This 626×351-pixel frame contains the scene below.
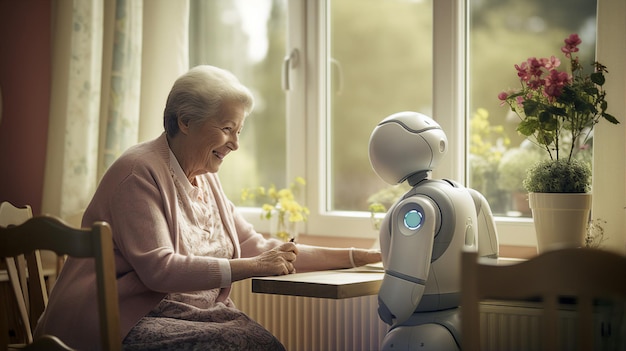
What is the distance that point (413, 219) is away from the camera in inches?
66.1

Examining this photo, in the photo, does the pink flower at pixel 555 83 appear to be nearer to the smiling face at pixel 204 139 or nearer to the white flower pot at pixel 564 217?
the white flower pot at pixel 564 217

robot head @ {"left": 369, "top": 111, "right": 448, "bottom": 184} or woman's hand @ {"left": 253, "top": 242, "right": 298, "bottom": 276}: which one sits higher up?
robot head @ {"left": 369, "top": 111, "right": 448, "bottom": 184}

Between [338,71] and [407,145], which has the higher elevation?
[338,71]

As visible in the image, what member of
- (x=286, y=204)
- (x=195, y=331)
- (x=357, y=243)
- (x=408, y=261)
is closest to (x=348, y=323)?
(x=357, y=243)

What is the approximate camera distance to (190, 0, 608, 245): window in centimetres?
243

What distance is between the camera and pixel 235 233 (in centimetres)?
217

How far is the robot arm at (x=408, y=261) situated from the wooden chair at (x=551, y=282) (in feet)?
1.46

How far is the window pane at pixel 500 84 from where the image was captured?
2.42 m

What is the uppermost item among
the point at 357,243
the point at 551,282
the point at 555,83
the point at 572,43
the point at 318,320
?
the point at 572,43

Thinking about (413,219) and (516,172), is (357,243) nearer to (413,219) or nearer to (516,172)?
(516,172)

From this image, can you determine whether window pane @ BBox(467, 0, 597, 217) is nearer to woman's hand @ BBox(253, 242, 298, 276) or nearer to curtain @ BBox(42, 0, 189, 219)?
woman's hand @ BBox(253, 242, 298, 276)

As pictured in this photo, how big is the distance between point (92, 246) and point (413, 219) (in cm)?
69

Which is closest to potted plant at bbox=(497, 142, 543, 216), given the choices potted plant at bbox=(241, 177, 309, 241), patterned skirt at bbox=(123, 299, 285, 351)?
potted plant at bbox=(241, 177, 309, 241)

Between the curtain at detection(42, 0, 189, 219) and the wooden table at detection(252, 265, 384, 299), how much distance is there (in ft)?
3.90
